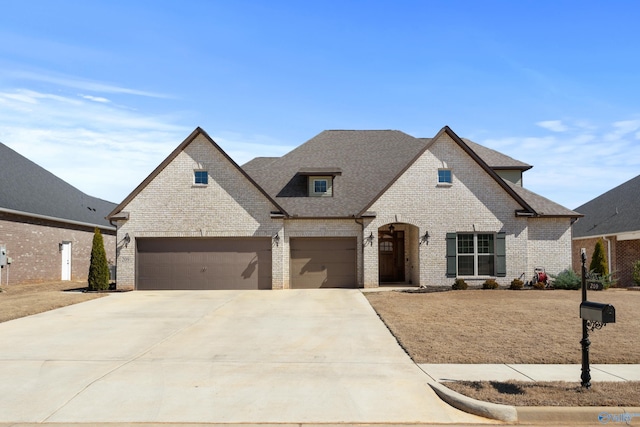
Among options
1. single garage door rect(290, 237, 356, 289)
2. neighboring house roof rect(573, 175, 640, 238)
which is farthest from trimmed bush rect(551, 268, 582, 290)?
single garage door rect(290, 237, 356, 289)

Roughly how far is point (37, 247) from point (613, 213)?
Answer: 1249 inches

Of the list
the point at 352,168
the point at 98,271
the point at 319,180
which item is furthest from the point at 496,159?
the point at 98,271

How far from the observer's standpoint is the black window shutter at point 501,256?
23.7 m

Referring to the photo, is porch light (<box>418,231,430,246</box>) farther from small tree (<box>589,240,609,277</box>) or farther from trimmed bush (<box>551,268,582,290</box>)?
small tree (<box>589,240,609,277</box>)

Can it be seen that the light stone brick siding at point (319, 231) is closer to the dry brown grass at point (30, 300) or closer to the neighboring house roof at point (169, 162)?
the neighboring house roof at point (169, 162)

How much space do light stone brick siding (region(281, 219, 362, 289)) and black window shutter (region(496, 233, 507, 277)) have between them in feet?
19.7

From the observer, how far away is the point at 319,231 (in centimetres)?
2427

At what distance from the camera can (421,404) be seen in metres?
7.27

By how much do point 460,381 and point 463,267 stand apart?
1611 centimetres

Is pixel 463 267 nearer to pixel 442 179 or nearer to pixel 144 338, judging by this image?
pixel 442 179

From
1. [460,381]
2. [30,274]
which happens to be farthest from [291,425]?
[30,274]

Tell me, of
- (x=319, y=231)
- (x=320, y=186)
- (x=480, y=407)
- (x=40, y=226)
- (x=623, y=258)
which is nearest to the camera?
(x=480, y=407)

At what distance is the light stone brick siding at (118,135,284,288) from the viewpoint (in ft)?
78.2

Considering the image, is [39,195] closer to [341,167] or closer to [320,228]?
[320,228]
